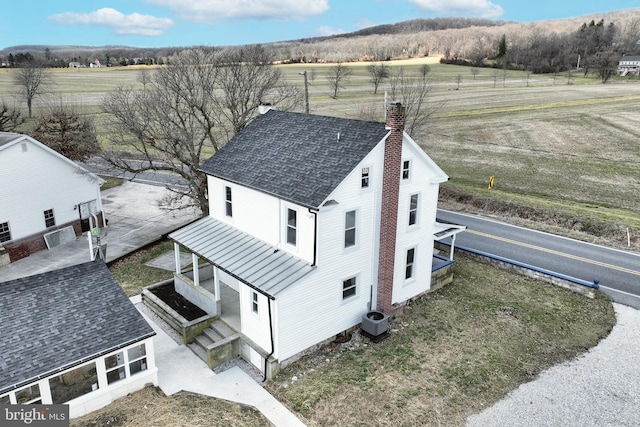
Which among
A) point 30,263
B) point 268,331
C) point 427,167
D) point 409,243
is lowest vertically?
point 30,263

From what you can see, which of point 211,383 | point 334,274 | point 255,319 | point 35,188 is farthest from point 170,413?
point 35,188

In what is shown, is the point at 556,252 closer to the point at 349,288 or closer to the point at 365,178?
the point at 349,288

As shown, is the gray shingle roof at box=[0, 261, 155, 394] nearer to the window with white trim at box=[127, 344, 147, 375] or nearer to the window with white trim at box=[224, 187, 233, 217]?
the window with white trim at box=[127, 344, 147, 375]

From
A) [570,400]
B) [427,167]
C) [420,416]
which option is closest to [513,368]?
[570,400]

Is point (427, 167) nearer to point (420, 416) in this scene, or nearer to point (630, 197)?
point (420, 416)

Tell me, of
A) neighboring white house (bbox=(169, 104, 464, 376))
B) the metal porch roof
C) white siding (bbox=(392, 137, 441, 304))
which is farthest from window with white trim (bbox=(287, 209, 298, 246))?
white siding (bbox=(392, 137, 441, 304))

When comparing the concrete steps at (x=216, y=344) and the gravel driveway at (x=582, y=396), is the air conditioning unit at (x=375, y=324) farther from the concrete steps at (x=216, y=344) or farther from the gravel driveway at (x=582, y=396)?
the concrete steps at (x=216, y=344)

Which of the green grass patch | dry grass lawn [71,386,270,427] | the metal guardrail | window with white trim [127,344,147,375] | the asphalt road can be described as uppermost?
window with white trim [127,344,147,375]

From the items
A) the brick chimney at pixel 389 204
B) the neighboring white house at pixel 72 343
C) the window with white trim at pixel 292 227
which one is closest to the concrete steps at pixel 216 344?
the neighboring white house at pixel 72 343
